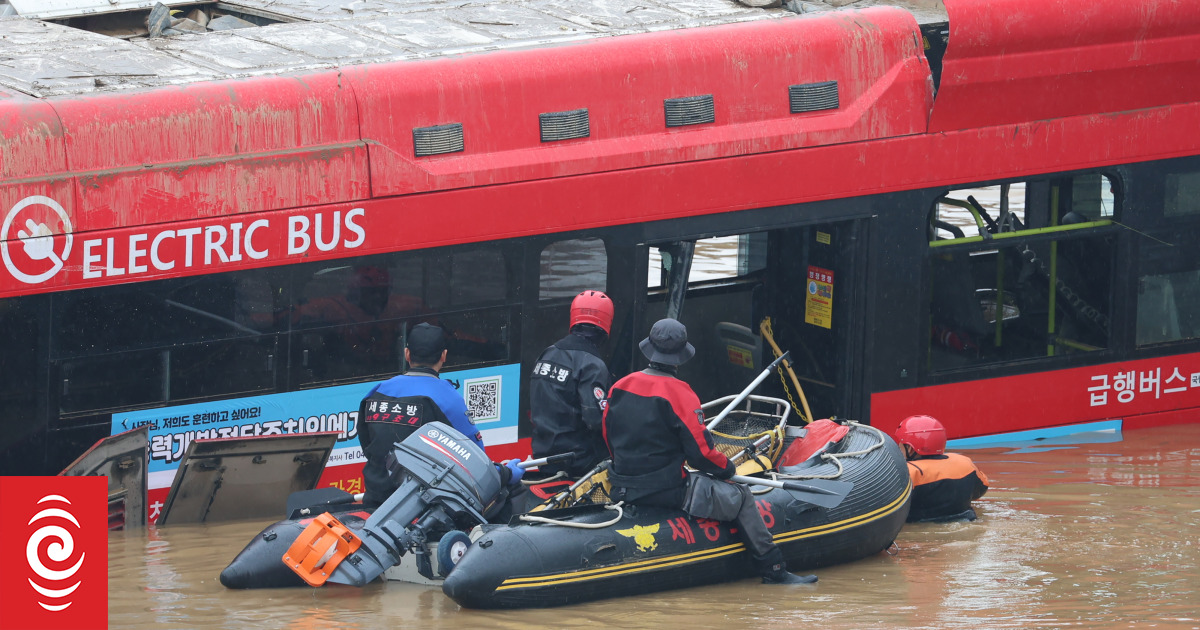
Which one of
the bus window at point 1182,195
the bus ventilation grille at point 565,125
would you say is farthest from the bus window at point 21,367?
the bus window at point 1182,195

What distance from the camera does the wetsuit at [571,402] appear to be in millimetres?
7539

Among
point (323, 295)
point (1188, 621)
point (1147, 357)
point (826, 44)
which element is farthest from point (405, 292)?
point (1147, 357)

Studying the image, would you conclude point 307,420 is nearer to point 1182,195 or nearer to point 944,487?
point 944,487

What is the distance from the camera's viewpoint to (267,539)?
7078 mm

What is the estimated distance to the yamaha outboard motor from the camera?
6902 mm

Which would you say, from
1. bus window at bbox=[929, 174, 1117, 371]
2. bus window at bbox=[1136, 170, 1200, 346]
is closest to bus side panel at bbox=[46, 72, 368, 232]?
bus window at bbox=[929, 174, 1117, 371]

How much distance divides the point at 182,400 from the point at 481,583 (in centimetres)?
193

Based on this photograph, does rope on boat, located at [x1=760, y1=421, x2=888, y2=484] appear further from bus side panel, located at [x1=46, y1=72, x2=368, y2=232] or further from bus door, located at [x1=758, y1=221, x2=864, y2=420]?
bus side panel, located at [x1=46, y1=72, x2=368, y2=232]

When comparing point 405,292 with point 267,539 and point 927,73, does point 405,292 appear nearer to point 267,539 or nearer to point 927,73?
point 267,539

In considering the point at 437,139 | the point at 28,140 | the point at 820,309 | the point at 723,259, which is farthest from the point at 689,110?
the point at 723,259

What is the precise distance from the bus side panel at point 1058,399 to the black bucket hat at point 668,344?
8.70 feet

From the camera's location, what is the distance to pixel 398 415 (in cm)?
716

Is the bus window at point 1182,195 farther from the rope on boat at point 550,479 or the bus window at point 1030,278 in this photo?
the rope on boat at point 550,479

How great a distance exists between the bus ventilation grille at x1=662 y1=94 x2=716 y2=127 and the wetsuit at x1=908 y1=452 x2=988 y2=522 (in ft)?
7.33
